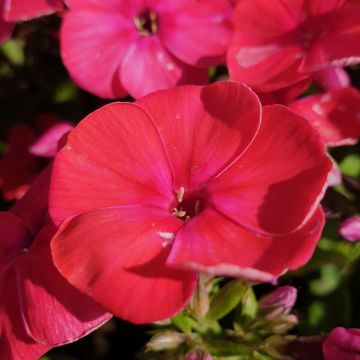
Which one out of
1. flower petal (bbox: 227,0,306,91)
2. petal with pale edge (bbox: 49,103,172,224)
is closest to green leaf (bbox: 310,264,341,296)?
flower petal (bbox: 227,0,306,91)

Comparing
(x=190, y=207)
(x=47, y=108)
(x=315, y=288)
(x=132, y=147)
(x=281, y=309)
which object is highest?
(x=132, y=147)

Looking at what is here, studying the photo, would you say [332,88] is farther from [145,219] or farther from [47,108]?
[47,108]

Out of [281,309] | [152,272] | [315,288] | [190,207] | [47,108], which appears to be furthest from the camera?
[47,108]

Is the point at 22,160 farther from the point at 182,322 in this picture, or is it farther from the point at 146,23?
the point at 182,322

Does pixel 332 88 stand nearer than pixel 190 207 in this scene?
No

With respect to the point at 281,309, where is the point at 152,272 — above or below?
above

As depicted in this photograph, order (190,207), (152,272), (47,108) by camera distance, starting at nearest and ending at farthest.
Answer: (152,272) → (190,207) → (47,108)

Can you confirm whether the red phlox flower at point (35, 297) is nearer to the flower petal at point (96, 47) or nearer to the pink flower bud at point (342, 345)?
the flower petal at point (96, 47)

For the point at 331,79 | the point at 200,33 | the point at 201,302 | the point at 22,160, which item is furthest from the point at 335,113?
the point at 22,160

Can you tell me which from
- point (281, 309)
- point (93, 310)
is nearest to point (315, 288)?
point (281, 309)
